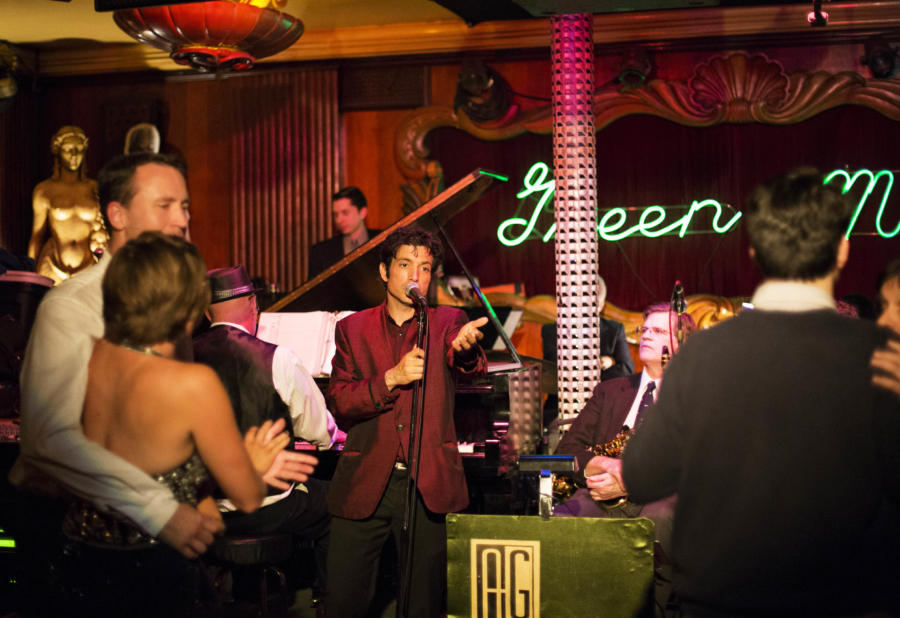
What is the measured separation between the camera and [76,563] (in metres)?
1.73

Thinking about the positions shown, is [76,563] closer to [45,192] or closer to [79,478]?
[79,478]

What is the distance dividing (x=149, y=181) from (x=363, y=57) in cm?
622

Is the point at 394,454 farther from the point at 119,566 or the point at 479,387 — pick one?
the point at 119,566

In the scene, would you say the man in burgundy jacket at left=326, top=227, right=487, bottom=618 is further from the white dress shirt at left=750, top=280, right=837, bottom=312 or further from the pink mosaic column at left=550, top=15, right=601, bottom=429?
the white dress shirt at left=750, top=280, right=837, bottom=312

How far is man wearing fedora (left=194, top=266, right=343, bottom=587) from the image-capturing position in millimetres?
3387

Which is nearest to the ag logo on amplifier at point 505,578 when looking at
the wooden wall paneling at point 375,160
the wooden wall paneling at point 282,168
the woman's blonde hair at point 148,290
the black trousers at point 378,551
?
the black trousers at point 378,551

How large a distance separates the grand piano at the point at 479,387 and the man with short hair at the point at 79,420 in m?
1.85

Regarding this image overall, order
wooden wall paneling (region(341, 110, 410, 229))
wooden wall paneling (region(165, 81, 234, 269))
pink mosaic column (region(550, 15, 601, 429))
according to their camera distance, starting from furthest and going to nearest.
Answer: wooden wall paneling (region(165, 81, 234, 269)), wooden wall paneling (region(341, 110, 410, 229)), pink mosaic column (region(550, 15, 601, 429))

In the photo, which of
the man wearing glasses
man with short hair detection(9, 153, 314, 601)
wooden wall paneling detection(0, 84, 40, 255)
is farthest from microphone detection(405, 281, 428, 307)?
wooden wall paneling detection(0, 84, 40, 255)

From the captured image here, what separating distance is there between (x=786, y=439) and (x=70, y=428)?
1.41 metres

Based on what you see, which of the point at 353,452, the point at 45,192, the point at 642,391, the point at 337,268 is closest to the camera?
the point at 353,452

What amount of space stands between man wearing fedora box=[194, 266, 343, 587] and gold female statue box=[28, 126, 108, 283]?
4.74 metres

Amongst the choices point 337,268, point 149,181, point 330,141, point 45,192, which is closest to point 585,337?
point 337,268

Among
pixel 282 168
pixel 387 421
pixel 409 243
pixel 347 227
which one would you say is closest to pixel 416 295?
pixel 409 243
